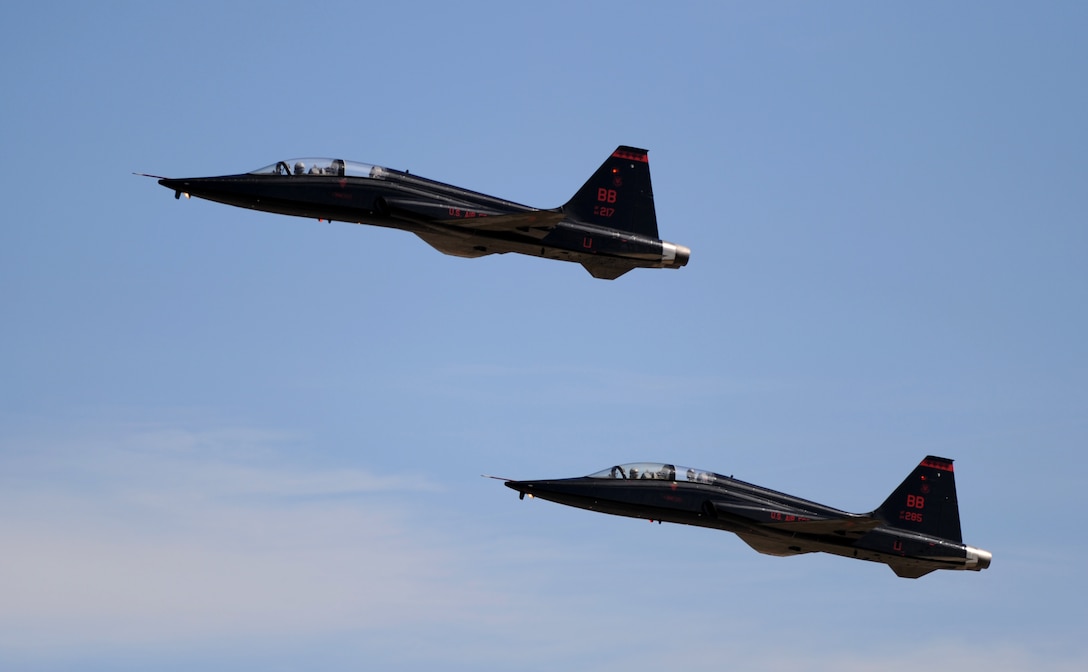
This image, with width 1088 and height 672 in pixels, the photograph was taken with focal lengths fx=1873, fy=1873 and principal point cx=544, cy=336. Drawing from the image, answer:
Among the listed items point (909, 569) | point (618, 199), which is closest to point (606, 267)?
point (618, 199)

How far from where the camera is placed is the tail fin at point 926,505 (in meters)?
87.1

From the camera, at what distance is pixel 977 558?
87250 mm

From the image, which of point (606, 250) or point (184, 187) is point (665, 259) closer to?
point (606, 250)

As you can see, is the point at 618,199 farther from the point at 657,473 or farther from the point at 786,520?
the point at 786,520

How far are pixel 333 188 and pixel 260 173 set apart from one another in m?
3.17

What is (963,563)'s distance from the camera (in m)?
87.1

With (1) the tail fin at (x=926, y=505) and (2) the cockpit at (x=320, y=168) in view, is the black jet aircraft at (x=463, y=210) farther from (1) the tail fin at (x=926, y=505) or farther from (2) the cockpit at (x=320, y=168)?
(1) the tail fin at (x=926, y=505)

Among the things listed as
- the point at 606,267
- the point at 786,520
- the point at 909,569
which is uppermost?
the point at 606,267

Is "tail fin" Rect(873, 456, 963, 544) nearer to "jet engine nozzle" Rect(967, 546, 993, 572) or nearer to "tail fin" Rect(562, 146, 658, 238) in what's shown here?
"jet engine nozzle" Rect(967, 546, 993, 572)

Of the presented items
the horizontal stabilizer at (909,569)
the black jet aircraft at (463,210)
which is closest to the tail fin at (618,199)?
the black jet aircraft at (463,210)

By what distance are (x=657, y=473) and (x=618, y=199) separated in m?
12.4

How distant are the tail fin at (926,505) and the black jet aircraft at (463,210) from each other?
15.6 metres

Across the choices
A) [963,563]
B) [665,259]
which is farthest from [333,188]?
[963,563]

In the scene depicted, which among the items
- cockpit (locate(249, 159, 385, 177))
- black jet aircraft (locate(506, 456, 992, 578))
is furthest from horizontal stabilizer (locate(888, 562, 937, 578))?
cockpit (locate(249, 159, 385, 177))
